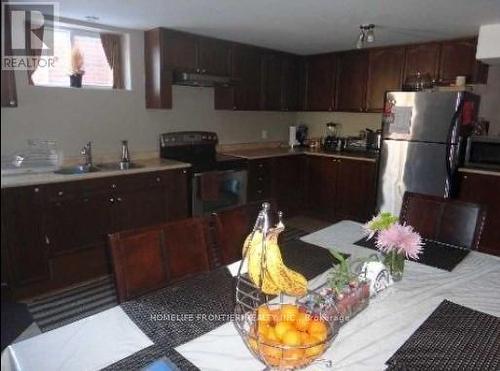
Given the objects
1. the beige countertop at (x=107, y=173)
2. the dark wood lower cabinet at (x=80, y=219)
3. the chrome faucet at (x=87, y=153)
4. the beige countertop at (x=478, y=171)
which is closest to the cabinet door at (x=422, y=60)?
the beige countertop at (x=478, y=171)

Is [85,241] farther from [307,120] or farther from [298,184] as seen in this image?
[307,120]

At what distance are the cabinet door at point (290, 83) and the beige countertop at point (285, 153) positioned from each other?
1.81 feet

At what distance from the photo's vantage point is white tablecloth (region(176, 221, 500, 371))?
0.90 m

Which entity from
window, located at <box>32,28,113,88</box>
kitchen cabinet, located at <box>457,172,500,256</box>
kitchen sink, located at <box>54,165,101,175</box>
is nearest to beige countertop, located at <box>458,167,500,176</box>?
kitchen cabinet, located at <box>457,172,500,256</box>

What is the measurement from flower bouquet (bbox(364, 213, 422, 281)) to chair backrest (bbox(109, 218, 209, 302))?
679 mm

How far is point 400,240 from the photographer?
1230 millimetres

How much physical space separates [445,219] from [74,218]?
2.43m

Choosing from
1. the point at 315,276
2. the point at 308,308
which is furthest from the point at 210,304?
the point at 315,276

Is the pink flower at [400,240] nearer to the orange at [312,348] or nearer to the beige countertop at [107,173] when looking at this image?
the orange at [312,348]

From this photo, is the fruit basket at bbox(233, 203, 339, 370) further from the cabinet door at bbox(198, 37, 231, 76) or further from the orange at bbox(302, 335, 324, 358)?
the cabinet door at bbox(198, 37, 231, 76)

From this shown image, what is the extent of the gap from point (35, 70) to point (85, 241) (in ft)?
4.49

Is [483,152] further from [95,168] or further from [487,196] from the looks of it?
[95,168]

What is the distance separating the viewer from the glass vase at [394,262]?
1.29 m

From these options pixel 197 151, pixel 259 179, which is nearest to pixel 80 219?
pixel 197 151
